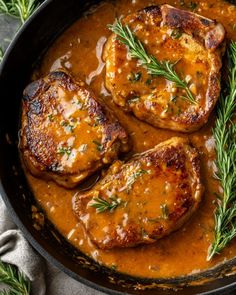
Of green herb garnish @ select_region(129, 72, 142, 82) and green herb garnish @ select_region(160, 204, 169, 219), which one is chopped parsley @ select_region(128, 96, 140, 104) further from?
green herb garnish @ select_region(160, 204, 169, 219)

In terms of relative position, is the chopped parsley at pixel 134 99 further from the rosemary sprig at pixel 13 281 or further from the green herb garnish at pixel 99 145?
the rosemary sprig at pixel 13 281

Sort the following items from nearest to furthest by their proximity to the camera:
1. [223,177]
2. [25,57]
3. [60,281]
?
[223,177] < [25,57] < [60,281]

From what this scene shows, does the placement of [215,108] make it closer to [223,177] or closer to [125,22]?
[223,177]

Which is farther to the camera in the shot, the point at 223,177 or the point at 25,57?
the point at 25,57

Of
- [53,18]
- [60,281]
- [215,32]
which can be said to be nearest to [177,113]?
[215,32]

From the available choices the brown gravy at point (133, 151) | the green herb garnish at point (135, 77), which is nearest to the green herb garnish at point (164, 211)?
the brown gravy at point (133, 151)

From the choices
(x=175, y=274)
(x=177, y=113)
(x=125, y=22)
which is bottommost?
(x=175, y=274)
